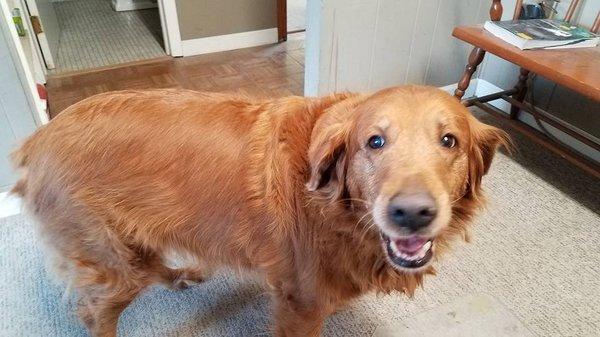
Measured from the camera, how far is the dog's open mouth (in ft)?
2.93

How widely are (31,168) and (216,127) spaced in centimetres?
49

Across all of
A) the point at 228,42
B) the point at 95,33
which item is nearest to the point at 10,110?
the point at 228,42

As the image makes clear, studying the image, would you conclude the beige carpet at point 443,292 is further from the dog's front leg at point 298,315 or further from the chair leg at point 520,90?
the chair leg at point 520,90

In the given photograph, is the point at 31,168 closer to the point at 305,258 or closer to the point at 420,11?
the point at 305,258

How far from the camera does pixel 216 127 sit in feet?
3.25

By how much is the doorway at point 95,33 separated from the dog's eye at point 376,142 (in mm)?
2906

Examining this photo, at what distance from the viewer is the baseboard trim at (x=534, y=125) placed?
2201mm

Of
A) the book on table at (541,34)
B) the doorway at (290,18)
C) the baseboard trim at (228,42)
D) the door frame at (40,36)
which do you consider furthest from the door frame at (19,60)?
the doorway at (290,18)

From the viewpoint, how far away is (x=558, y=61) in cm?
174

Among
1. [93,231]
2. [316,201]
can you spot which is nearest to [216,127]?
[316,201]

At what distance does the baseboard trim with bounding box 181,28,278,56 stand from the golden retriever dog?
2521 millimetres

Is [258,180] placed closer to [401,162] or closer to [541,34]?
[401,162]

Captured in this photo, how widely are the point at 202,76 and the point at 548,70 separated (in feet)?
7.33

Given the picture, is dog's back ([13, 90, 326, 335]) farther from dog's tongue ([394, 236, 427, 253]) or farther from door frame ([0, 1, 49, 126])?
door frame ([0, 1, 49, 126])
